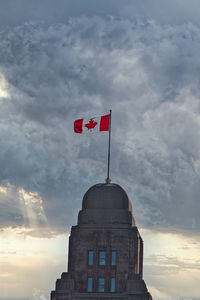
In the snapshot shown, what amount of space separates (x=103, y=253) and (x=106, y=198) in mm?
9087

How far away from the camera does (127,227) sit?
110 metres

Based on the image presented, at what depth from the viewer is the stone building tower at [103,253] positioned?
107 m

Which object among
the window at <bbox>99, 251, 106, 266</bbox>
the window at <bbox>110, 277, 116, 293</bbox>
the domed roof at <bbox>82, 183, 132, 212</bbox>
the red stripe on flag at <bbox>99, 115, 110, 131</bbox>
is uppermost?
the red stripe on flag at <bbox>99, 115, 110, 131</bbox>

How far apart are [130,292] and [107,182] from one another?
1969 centimetres

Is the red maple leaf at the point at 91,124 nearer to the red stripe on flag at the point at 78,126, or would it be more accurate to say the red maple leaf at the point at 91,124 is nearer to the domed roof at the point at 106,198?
the red stripe on flag at the point at 78,126

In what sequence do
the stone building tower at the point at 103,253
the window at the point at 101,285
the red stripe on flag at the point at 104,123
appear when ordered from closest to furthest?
the stone building tower at the point at 103,253, the window at the point at 101,285, the red stripe on flag at the point at 104,123

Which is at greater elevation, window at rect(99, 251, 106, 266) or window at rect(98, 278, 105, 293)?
window at rect(99, 251, 106, 266)

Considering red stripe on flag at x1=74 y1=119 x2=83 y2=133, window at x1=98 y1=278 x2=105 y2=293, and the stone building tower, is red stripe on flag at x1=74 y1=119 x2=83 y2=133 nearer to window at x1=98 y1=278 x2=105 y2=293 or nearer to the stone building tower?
the stone building tower

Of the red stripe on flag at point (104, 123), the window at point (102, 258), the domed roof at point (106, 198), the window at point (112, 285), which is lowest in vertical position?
the window at point (112, 285)

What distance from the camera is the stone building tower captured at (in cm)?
10694

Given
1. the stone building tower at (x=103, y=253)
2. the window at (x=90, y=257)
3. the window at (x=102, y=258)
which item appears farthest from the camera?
the window at (x=90, y=257)

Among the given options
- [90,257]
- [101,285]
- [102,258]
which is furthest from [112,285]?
[90,257]

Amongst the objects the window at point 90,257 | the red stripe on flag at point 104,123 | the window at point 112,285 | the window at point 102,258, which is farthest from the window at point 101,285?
the red stripe on flag at point 104,123

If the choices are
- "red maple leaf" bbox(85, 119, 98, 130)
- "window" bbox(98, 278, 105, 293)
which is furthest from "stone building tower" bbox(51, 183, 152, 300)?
"red maple leaf" bbox(85, 119, 98, 130)
